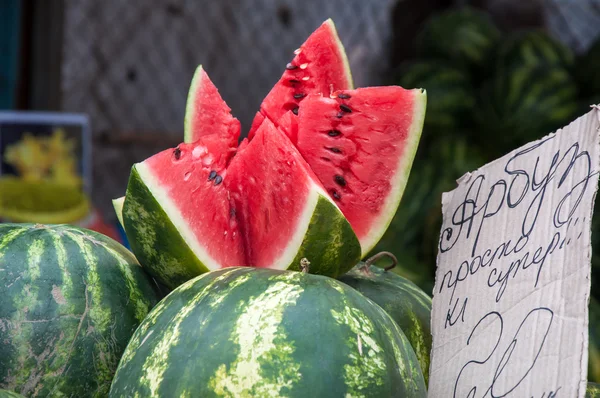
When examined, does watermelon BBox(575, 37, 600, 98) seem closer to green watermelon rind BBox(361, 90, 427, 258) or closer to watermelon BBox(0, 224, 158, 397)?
green watermelon rind BBox(361, 90, 427, 258)

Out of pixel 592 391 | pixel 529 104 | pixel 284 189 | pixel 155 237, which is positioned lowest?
pixel 592 391

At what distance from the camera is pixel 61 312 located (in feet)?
4.15

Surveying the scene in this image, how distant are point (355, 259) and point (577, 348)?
44 cm

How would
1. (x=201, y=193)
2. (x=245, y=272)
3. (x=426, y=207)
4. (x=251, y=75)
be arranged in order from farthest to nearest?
(x=251, y=75) → (x=426, y=207) → (x=201, y=193) → (x=245, y=272)

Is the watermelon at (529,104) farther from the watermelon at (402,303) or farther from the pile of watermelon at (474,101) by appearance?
the watermelon at (402,303)

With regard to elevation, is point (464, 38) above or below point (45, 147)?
above

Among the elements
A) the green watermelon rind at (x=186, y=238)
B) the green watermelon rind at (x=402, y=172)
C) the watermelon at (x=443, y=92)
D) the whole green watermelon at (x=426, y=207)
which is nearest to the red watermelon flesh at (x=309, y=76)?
the green watermelon rind at (x=402, y=172)

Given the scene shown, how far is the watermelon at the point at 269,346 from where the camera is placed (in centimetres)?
103

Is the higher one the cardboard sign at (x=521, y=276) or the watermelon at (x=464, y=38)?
the watermelon at (x=464, y=38)

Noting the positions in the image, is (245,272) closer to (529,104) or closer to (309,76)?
(309,76)

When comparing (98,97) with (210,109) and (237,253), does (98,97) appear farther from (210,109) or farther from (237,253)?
(237,253)

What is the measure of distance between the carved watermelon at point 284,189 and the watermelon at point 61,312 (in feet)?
0.32

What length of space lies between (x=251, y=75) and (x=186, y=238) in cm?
334

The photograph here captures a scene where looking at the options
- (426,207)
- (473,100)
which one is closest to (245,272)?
(426,207)
